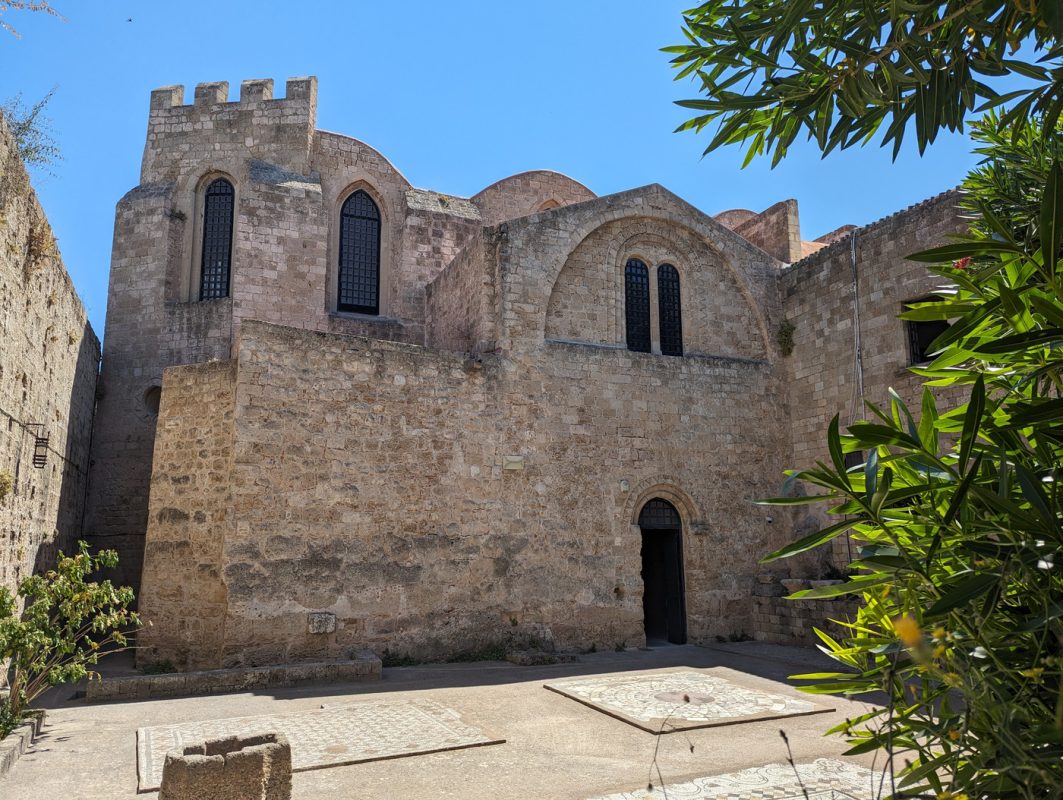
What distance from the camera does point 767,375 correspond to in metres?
13.6

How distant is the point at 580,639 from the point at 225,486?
5.51 metres

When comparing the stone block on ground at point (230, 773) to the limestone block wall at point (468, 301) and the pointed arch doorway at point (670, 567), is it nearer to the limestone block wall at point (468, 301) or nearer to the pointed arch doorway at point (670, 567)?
the limestone block wall at point (468, 301)

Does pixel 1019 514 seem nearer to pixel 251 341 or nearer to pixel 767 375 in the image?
pixel 251 341

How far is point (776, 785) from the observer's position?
5098mm

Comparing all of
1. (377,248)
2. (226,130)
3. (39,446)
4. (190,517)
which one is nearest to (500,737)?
(190,517)

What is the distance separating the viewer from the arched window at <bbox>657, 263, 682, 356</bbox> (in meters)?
13.3

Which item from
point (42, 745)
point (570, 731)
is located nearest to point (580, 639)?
point (570, 731)

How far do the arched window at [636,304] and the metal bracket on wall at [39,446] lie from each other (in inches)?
338

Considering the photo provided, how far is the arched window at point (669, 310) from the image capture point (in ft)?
43.7

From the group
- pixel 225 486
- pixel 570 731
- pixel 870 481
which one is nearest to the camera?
pixel 870 481

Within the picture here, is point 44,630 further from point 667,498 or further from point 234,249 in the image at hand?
point 234,249

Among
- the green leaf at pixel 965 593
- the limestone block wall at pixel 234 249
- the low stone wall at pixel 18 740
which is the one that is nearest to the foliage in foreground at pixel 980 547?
the green leaf at pixel 965 593

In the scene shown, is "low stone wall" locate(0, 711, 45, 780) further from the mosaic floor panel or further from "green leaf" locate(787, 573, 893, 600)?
"green leaf" locate(787, 573, 893, 600)

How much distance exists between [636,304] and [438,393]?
416cm
